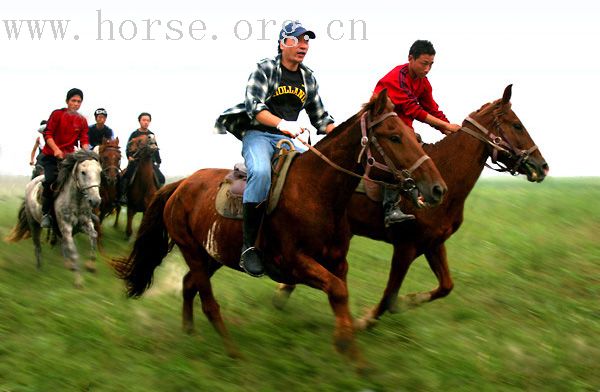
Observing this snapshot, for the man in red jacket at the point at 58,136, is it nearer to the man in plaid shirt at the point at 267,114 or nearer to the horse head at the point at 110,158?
the horse head at the point at 110,158

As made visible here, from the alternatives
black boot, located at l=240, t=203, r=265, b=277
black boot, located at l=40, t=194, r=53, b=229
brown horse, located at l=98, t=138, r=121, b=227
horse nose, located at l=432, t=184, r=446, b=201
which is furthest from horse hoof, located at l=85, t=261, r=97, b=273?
horse nose, located at l=432, t=184, r=446, b=201

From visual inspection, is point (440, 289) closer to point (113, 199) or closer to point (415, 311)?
point (415, 311)

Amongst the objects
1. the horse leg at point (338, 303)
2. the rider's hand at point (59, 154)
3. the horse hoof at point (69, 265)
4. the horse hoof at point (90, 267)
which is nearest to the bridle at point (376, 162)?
the horse leg at point (338, 303)

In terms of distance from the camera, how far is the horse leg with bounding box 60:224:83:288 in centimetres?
1125

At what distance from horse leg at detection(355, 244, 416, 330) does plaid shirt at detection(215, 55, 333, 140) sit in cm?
171

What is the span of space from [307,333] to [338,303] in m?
2.11

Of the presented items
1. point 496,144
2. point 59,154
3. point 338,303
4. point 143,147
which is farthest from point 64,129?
point 338,303

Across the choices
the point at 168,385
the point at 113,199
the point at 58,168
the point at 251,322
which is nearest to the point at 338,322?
the point at 168,385

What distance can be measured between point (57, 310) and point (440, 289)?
4.45 meters

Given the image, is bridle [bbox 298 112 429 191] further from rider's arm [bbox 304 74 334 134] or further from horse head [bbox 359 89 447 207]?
rider's arm [bbox 304 74 334 134]

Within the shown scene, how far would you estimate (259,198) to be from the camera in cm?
692

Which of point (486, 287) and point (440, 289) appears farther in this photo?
point (486, 287)

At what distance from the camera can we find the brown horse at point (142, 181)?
641 inches

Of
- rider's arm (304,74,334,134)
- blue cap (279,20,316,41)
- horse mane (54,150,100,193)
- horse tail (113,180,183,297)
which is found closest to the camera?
blue cap (279,20,316,41)
